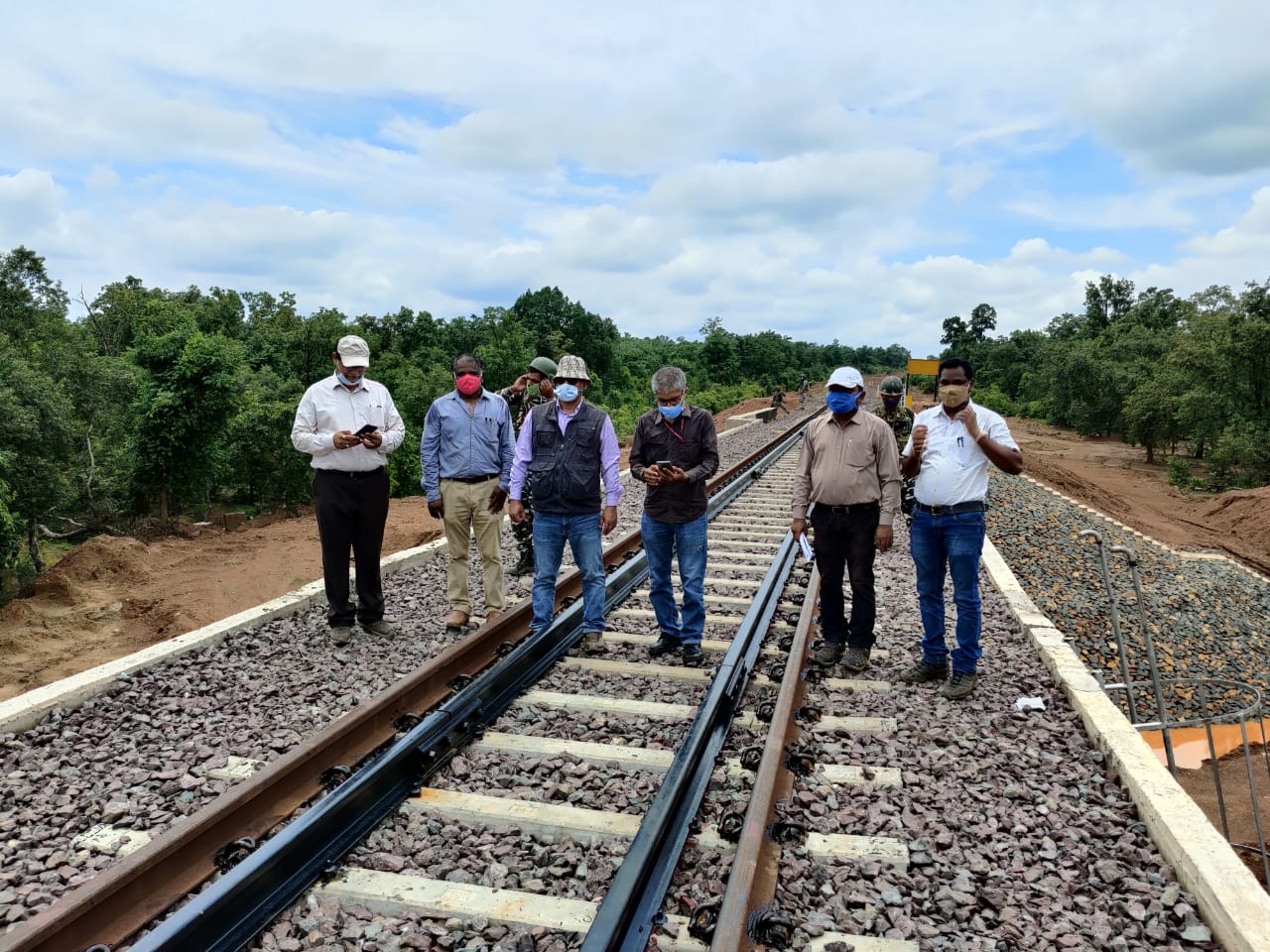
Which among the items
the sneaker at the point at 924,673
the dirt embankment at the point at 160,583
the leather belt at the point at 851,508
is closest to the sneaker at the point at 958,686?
the sneaker at the point at 924,673

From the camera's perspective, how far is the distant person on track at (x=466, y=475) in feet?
18.9

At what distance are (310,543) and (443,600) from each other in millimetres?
6033

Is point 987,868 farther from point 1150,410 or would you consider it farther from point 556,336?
point 556,336

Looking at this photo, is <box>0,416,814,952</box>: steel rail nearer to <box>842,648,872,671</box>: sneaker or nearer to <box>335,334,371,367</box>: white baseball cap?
<box>335,334,371,367</box>: white baseball cap

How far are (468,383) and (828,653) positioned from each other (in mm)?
3026

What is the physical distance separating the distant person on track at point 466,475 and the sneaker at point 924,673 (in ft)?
9.00

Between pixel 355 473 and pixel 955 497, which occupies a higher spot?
pixel 355 473

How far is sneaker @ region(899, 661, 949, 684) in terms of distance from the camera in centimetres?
502

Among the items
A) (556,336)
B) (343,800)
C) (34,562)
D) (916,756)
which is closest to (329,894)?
(343,800)

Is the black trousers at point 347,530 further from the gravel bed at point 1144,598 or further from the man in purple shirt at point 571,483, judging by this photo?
the gravel bed at point 1144,598

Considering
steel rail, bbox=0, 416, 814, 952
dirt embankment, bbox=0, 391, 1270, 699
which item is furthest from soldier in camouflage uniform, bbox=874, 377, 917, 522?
Result: dirt embankment, bbox=0, 391, 1270, 699

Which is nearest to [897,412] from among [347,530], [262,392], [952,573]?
[952,573]

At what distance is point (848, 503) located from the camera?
16.7 ft

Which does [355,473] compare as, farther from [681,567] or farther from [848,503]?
[848,503]
